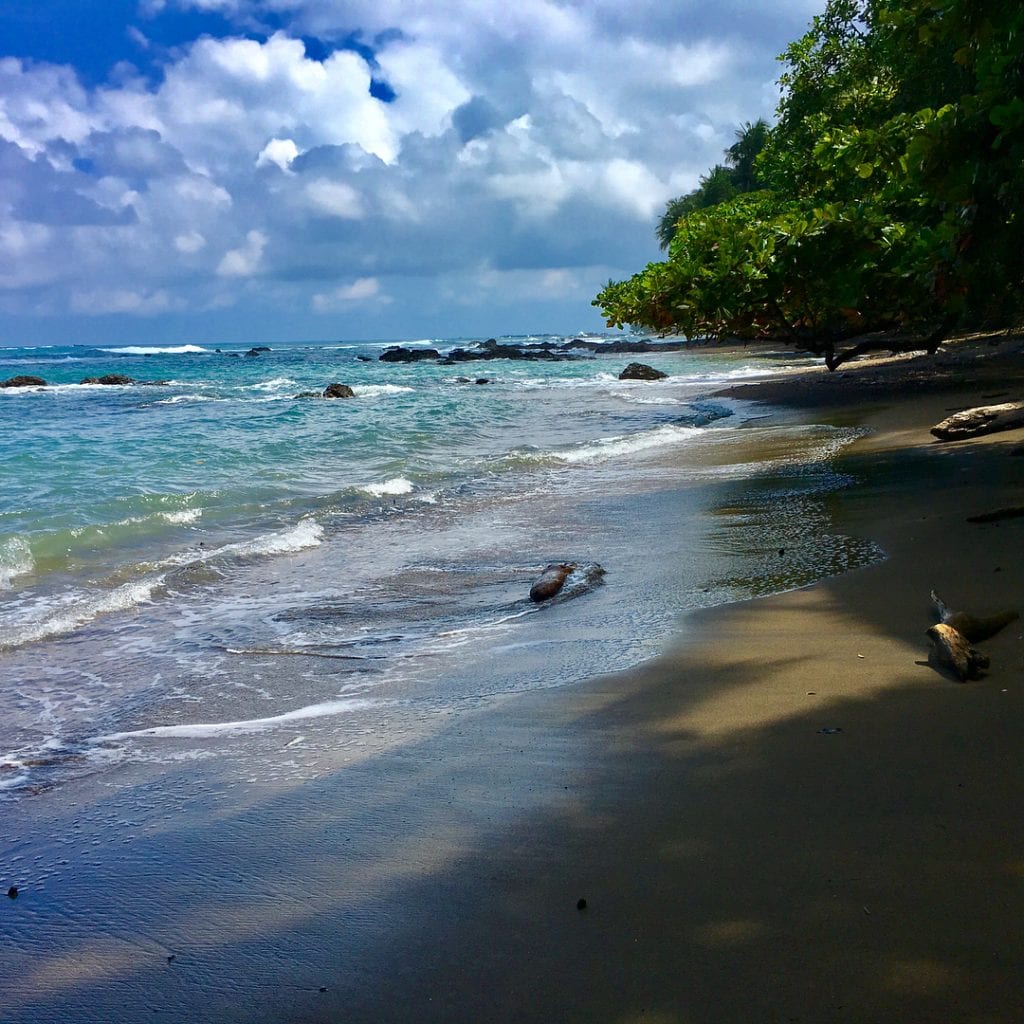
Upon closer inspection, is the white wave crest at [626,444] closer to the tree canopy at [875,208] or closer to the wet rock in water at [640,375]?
the tree canopy at [875,208]

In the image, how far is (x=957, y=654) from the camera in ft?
12.5

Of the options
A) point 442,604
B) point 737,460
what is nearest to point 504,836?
point 442,604

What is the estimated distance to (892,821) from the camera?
270 cm

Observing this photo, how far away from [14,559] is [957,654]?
864 centimetres

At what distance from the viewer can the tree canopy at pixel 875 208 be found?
6688mm

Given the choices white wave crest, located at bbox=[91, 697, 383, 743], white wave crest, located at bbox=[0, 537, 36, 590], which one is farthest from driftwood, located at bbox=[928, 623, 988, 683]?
white wave crest, located at bbox=[0, 537, 36, 590]

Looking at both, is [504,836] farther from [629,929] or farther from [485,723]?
[485,723]

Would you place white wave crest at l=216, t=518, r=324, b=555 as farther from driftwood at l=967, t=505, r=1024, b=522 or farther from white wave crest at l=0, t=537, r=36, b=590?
driftwood at l=967, t=505, r=1024, b=522

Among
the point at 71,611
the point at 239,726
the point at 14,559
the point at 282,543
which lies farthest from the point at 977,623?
the point at 14,559

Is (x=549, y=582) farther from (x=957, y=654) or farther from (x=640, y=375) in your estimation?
(x=640, y=375)

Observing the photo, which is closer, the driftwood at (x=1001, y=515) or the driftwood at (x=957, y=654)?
the driftwood at (x=957, y=654)

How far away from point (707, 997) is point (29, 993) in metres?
1.76

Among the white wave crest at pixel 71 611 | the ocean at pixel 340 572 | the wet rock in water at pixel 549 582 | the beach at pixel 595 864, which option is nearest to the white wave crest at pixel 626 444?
the ocean at pixel 340 572

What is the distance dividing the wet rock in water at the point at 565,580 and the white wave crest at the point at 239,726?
207 cm
